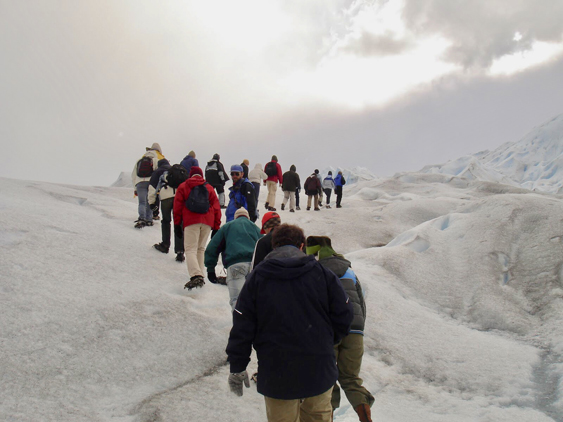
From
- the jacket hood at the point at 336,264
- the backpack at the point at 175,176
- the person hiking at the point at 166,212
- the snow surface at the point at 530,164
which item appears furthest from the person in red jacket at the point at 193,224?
the snow surface at the point at 530,164

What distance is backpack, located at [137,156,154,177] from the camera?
883 cm

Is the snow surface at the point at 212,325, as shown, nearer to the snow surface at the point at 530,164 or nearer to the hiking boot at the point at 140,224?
the hiking boot at the point at 140,224

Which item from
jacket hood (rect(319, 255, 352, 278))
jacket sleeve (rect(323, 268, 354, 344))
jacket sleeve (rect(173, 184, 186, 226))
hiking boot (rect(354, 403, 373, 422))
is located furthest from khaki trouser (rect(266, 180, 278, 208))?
jacket sleeve (rect(323, 268, 354, 344))

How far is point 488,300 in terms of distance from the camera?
7.26 m

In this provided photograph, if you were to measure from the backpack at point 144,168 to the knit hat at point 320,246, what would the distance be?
253 inches

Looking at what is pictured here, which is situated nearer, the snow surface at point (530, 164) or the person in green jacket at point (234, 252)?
the person in green jacket at point (234, 252)

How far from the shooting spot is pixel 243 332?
2447 mm

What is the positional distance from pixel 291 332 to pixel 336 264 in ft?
4.76

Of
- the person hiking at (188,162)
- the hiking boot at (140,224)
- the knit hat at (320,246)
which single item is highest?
the person hiking at (188,162)

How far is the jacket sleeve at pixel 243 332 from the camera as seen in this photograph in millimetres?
2439

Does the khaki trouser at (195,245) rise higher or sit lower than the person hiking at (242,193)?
lower

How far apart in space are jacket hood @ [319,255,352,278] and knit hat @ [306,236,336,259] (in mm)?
63

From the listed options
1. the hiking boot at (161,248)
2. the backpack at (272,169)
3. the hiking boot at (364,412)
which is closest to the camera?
the hiking boot at (364,412)

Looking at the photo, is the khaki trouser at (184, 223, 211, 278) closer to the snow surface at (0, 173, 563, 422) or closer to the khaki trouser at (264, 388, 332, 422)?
the snow surface at (0, 173, 563, 422)
